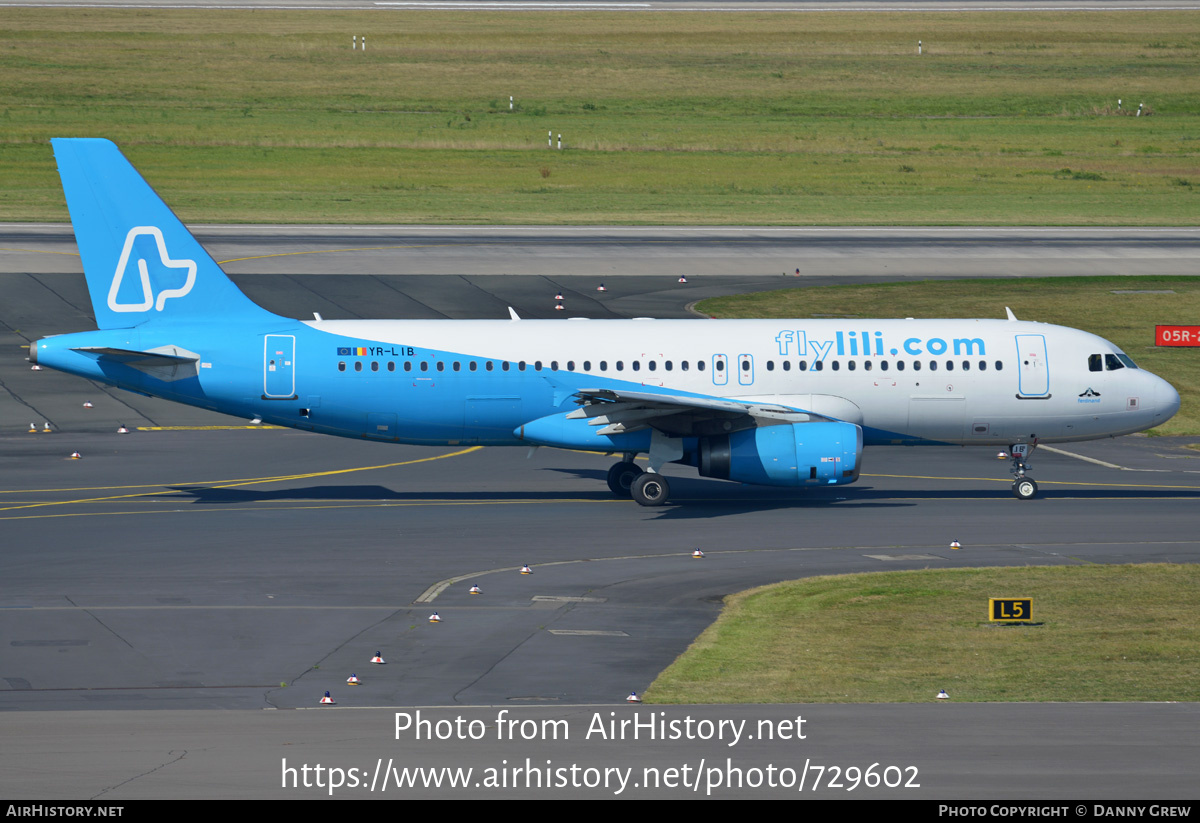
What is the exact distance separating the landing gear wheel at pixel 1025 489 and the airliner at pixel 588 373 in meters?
0.05

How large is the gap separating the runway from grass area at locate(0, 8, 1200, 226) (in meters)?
48.9

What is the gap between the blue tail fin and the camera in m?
37.7

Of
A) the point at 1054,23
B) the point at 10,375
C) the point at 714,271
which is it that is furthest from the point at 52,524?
the point at 1054,23

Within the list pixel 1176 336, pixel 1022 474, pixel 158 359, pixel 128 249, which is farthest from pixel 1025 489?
pixel 128 249

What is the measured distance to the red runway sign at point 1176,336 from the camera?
5984 centimetres

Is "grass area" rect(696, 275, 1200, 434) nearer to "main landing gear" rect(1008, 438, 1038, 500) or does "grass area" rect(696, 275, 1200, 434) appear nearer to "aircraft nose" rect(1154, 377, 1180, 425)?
"aircraft nose" rect(1154, 377, 1180, 425)

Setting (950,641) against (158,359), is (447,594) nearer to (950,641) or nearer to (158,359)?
(950,641)

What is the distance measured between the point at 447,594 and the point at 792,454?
11173mm

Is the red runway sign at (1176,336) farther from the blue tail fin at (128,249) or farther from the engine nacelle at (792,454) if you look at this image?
the blue tail fin at (128,249)

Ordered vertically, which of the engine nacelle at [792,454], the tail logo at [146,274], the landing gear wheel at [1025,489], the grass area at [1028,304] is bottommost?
the landing gear wheel at [1025,489]

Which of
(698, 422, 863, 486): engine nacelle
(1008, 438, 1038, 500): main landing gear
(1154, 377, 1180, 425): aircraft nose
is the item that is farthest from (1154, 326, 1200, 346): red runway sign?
(698, 422, 863, 486): engine nacelle

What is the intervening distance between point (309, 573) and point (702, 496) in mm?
13026

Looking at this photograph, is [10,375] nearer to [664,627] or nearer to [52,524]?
[52,524]

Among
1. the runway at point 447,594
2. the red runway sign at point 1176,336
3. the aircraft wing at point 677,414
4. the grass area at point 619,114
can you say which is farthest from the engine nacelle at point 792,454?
the grass area at point 619,114
